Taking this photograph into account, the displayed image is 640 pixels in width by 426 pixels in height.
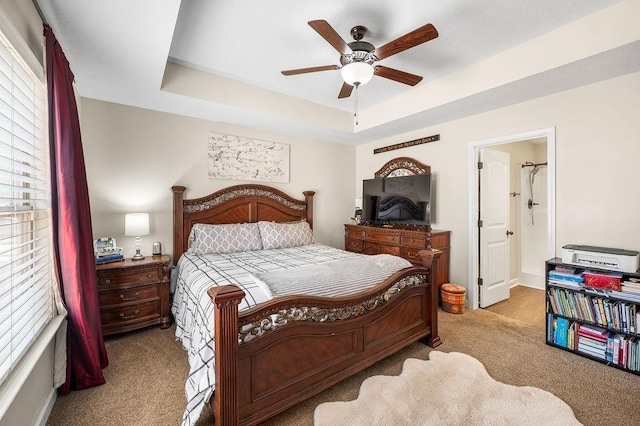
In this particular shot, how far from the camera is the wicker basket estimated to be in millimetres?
3227

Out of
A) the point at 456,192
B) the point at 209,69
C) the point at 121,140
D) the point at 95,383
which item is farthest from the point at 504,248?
the point at 121,140

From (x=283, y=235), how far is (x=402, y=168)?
208 cm

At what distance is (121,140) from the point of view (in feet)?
9.97

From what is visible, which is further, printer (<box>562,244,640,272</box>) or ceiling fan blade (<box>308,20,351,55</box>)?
printer (<box>562,244,640,272</box>)

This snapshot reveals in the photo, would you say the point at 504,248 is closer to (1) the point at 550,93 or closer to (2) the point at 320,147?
(1) the point at 550,93

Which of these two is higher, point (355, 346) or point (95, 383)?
point (355, 346)

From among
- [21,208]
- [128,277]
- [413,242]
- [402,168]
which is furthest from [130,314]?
[402,168]

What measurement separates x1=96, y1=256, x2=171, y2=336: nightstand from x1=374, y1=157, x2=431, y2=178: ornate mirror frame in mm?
3310

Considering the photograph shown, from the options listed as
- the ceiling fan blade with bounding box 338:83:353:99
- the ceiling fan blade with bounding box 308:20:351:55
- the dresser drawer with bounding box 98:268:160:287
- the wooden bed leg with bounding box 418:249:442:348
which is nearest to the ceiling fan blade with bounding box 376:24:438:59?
the ceiling fan blade with bounding box 308:20:351:55

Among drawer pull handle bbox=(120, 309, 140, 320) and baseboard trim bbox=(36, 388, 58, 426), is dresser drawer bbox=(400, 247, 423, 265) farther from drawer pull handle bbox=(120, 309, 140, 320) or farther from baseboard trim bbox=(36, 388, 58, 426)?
baseboard trim bbox=(36, 388, 58, 426)

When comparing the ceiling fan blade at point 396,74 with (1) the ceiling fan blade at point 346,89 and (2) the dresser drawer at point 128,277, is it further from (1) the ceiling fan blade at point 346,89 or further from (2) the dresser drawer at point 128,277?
(2) the dresser drawer at point 128,277

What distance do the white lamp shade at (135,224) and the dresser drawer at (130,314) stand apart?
740 millimetres

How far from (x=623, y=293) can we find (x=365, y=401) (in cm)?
222

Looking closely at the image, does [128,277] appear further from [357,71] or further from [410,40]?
[410,40]
